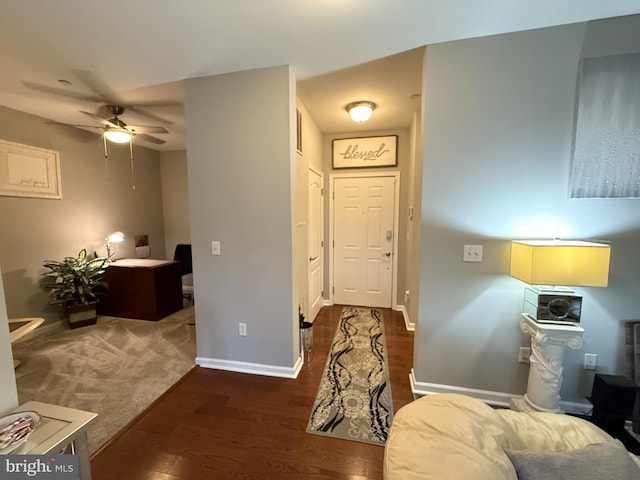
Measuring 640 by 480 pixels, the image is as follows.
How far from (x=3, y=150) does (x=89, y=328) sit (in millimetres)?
2253

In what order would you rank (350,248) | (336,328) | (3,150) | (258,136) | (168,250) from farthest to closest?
(168,250), (350,248), (336,328), (3,150), (258,136)

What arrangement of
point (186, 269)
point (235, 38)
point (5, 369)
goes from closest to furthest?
point (5, 369) → point (235, 38) → point (186, 269)

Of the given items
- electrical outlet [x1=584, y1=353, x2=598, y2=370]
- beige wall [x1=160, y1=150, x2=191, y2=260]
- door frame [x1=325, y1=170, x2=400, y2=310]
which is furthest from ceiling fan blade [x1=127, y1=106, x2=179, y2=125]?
electrical outlet [x1=584, y1=353, x2=598, y2=370]

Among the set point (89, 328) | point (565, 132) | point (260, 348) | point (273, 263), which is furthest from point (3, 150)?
point (565, 132)

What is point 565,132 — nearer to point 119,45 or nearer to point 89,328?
point 119,45

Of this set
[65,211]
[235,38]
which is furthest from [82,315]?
[235,38]

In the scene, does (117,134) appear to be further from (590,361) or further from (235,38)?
(590,361)

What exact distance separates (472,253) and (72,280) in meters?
4.52

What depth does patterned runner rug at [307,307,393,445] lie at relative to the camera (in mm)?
1821

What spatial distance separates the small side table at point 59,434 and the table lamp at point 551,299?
2.33m

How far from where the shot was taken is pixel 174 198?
532 centimetres

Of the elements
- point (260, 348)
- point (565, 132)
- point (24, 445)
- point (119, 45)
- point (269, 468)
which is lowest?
point (269, 468)

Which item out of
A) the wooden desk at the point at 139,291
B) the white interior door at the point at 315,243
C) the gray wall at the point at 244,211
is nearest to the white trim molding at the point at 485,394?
the gray wall at the point at 244,211

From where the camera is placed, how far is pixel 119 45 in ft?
6.31
